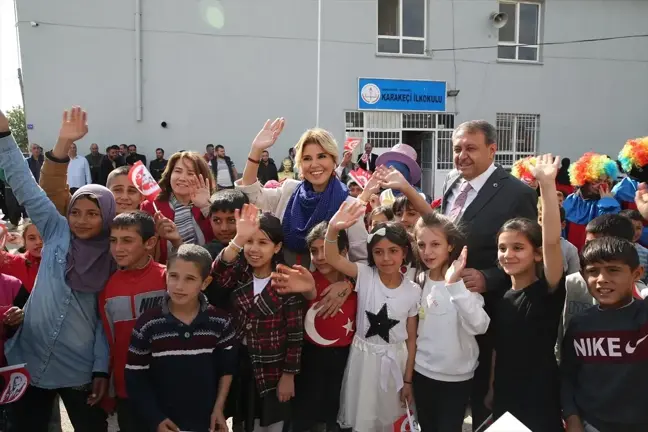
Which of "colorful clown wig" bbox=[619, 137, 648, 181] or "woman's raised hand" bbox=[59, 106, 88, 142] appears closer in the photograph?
"woman's raised hand" bbox=[59, 106, 88, 142]

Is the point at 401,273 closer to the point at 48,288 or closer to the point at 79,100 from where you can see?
the point at 48,288

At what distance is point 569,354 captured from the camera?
2.33 metres

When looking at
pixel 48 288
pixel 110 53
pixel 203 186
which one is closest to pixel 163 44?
pixel 110 53

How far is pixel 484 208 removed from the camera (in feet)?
9.21

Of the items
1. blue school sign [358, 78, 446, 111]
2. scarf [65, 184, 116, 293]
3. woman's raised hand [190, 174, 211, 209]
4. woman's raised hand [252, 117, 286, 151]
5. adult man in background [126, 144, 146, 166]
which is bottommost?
scarf [65, 184, 116, 293]

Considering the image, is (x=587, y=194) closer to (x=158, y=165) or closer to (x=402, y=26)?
(x=158, y=165)

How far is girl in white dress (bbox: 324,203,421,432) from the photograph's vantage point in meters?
2.61

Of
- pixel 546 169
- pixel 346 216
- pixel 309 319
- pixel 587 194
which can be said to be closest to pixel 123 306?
pixel 309 319

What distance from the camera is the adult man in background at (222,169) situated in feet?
37.8

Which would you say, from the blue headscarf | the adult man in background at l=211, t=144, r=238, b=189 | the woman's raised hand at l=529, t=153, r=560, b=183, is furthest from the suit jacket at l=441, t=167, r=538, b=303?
the adult man in background at l=211, t=144, r=238, b=189

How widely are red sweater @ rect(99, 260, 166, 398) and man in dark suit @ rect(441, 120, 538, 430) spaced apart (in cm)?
165

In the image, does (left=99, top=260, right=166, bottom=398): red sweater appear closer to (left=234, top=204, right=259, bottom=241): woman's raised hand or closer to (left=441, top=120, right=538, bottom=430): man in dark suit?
(left=234, top=204, right=259, bottom=241): woman's raised hand

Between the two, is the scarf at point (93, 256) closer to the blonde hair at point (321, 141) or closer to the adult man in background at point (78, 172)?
the blonde hair at point (321, 141)

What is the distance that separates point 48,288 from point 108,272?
0.90 feet
